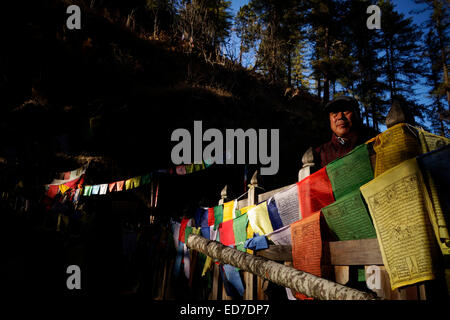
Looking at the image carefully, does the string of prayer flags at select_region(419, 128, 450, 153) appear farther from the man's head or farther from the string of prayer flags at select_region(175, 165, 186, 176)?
the string of prayer flags at select_region(175, 165, 186, 176)

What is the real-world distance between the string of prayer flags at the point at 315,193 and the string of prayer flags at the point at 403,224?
2.07 feet

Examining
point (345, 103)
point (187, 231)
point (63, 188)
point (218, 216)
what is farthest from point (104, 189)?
point (345, 103)

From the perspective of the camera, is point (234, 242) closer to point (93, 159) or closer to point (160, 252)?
point (160, 252)

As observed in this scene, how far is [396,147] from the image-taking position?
195cm

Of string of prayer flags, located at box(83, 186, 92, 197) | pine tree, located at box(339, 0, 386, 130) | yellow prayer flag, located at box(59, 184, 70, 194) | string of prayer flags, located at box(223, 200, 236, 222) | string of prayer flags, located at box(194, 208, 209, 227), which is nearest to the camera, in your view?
string of prayer flags, located at box(223, 200, 236, 222)

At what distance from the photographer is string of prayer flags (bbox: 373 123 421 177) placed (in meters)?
1.89

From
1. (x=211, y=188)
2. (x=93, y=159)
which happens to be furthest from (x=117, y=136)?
(x=211, y=188)

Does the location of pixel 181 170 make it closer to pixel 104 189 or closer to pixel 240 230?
pixel 240 230

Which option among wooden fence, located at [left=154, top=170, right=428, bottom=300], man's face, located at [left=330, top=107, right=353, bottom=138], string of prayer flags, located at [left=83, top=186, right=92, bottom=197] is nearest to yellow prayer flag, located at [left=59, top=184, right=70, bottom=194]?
string of prayer flags, located at [left=83, top=186, right=92, bottom=197]

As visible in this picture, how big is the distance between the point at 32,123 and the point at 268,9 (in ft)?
67.0

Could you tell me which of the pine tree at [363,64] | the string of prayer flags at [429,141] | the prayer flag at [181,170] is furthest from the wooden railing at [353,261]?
the pine tree at [363,64]

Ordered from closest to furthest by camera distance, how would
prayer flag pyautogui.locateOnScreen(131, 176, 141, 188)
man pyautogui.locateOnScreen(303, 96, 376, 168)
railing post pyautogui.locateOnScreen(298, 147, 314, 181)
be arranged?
railing post pyautogui.locateOnScreen(298, 147, 314, 181) → man pyautogui.locateOnScreen(303, 96, 376, 168) → prayer flag pyautogui.locateOnScreen(131, 176, 141, 188)

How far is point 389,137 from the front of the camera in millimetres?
2016

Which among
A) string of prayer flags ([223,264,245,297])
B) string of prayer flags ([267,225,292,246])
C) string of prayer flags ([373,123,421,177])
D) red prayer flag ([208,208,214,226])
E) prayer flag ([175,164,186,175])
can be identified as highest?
prayer flag ([175,164,186,175])
